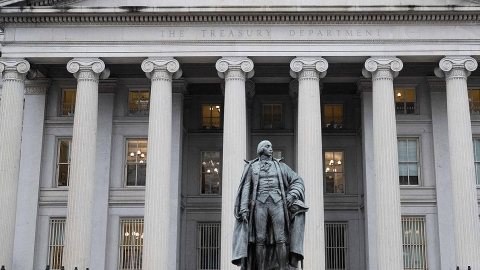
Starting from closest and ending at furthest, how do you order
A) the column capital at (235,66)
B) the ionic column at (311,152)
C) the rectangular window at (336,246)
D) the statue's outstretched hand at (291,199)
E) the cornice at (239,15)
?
the statue's outstretched hand at (291,199), the ionic column at (311,152), the cornice at (239,15), the column capital at (235,66), the rectangular window at (336,246)

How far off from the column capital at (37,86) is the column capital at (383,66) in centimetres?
1529

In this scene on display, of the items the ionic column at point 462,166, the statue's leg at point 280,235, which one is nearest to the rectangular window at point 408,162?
the ionic column at point 462,166

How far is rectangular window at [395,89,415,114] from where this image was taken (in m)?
34.2

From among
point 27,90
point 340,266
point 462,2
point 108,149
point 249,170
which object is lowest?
point 340,266

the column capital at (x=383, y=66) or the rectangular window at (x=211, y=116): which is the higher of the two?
the column capital at (x=383, y=66)

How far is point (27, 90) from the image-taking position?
33.5 metres

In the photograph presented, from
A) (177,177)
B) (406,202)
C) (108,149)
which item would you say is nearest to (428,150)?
(406,202)

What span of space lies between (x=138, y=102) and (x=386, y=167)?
42.1ft

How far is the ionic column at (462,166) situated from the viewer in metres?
28.1

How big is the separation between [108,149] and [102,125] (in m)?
1.23

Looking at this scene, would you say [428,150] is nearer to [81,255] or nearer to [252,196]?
[81,255]

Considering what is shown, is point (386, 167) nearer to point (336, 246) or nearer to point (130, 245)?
point (336, 246)

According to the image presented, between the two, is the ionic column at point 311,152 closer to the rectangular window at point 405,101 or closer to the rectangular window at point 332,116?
the rectangular window at point 405,101

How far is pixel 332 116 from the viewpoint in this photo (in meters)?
Result: 37.6
